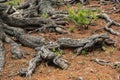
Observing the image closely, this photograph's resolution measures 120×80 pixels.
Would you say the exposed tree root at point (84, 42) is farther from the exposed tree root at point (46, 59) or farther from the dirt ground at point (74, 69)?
the exposed tree root at point (46, 59)

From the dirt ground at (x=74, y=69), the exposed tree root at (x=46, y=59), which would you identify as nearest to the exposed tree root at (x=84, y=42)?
the dirt ground at (x=74, y=69)

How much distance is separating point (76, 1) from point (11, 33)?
5.82 m

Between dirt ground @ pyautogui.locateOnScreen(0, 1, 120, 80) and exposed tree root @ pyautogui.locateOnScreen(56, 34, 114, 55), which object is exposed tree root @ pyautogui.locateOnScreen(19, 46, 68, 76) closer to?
dirt ground @ pyautogui.locateOnScreen(0, 1, 120, 80)

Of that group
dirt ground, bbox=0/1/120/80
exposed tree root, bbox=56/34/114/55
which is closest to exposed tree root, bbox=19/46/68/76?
dirt ground, bbox=0/1/120/80

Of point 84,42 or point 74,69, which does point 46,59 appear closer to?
point 74,69

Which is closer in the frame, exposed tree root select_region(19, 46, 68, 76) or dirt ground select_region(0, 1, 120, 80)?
dirt ground select_region(0, 1, 120, 80)

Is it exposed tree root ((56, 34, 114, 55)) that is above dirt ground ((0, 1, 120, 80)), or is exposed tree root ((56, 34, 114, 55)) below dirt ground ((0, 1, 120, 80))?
above

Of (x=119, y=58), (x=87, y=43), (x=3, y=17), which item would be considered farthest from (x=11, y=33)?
(x=119, y=58)

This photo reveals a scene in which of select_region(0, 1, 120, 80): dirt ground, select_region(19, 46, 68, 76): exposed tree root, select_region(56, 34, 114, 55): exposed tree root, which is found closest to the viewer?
select_region(0, 1, 120, 80): dirt ground

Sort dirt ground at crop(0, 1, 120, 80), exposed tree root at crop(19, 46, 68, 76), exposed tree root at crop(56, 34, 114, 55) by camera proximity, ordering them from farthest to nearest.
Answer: exposed tree root at crop(56, 34, 114, 55) → exposed tree root at crop(19, 46, 68, 76) → dirt ground at crop(0, 1, 120, 80)

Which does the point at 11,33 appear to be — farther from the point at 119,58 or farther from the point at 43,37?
the point at 119,58

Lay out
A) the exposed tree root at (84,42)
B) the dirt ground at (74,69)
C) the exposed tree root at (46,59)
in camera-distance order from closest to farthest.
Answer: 1. the dirt ground at (74,69)
2. the exposed tree root at (46,59)
3. the exposed tree root at (84,42)

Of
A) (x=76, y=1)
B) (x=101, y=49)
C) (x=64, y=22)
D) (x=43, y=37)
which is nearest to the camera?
(x=101, y=49)

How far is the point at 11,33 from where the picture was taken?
9.99 m
